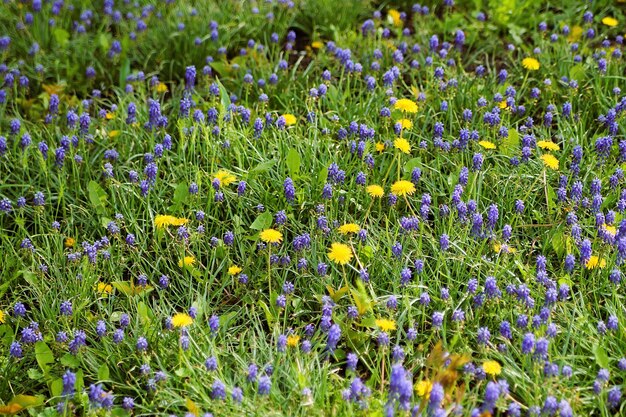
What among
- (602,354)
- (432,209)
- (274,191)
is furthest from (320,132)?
(602,354)

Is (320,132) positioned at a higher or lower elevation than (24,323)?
higher

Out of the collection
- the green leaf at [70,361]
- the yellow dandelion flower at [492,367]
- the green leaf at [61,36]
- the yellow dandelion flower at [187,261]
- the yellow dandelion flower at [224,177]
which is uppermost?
the green leaf at [61,36]

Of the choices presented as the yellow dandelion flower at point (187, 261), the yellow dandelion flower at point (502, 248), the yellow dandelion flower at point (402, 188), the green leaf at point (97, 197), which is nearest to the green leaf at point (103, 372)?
the yellow dandelion flower at point (187, 261)

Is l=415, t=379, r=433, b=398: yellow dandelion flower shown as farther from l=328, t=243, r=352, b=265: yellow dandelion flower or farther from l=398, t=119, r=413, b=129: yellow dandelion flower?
l=398, t=119, r=413, b=129: yellow dandelion flower

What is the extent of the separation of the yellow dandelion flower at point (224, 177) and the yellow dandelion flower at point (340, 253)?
2.42ft

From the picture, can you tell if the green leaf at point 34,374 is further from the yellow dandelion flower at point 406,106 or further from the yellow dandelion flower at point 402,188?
the yellow dandelion flower at point 406,106

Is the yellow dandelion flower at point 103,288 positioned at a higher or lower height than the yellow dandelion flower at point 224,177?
lower

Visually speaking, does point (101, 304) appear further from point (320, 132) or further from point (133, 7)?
point (133, 7)

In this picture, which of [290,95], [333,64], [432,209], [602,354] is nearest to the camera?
[602,354]

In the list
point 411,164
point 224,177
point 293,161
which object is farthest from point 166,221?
point 411,164

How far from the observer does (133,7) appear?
6.06 meters

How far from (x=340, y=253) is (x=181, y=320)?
70 cm

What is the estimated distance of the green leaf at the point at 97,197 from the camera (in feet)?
13.7

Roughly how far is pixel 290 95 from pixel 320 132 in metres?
0.58
